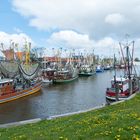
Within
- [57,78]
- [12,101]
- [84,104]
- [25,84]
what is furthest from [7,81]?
[57,78]

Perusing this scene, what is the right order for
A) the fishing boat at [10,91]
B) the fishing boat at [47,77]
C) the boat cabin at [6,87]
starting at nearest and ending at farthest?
the fishing boat at [10,91] → the boat cabin at [6,87] → the fishing boat at [47,77]

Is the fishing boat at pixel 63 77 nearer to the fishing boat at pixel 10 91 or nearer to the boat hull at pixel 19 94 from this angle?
the boat hull at pixel 19 94

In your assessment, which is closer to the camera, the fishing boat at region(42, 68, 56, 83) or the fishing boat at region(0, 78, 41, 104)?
the fishing boat at region(0, 78, 41, 104)

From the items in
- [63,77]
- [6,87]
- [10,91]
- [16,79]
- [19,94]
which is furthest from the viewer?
[63,77]

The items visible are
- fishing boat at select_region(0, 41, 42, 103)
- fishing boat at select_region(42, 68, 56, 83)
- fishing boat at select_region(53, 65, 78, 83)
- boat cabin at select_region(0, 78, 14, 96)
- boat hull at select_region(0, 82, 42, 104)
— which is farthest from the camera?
fishing boat at select_region(53, 65, 78, 83)

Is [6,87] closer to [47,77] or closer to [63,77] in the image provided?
[47,77]

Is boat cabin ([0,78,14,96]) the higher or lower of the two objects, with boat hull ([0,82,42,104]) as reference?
higher

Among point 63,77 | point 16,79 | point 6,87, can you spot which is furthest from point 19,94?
point 63,77

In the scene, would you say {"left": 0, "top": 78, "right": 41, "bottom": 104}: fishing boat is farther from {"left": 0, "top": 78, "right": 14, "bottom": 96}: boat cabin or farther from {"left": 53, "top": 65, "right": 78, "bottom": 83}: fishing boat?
{"left": 53, "top": 65, "right": 78, "bottom": 83}: fishing boat

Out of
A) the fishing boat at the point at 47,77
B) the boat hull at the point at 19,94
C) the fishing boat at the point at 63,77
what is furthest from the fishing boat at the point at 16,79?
the fishing boat at the point at 63,77

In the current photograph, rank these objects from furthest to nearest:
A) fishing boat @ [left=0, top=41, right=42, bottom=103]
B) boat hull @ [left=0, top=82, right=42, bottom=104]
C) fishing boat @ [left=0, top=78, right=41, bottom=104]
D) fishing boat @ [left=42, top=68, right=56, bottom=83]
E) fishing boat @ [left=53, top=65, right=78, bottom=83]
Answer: fishing boat @ [left=53, top=65, right=78, bottom=83] < fishing boat @ [left=42, top=68, right=56, bottom=83] < fishing boat @ [left=0, top=41, right=42, bottom=103] < fishing boat @ [left=0, top=78, right=41, bottom=104] < boat hull @ [left=0, top=82, right=42, bottom=104]

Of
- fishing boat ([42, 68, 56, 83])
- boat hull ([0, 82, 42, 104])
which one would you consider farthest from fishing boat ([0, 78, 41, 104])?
fishing boat ([42, 68, 56, 83])

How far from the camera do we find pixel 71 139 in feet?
38.9

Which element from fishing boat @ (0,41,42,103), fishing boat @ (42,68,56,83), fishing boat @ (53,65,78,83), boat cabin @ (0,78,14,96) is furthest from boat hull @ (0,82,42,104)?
fishing boat @ (53,65,78,83)
